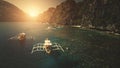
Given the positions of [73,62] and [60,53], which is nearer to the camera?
[73,62]

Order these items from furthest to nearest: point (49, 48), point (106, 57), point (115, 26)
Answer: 1. point (115, 26)
2. point (49, 48)
3. point (106, 57)

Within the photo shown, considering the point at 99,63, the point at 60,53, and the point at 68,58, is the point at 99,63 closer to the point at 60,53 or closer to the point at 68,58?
the point at 68,58

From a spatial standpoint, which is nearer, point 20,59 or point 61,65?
point 61,65

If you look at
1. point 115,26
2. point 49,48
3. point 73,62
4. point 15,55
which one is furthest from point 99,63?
point 115,26

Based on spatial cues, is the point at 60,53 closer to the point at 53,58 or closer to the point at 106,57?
the point at 53,58

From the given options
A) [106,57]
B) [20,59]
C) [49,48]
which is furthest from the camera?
[49,48]

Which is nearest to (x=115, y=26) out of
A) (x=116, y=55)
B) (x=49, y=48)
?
(x=116, y=55)

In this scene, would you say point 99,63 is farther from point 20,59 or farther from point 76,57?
point 20,59

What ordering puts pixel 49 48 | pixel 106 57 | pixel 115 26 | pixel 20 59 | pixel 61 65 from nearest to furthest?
1. pixel 61 65
2. pixel 20 59
3. pixel 106 57
4. pixel 49 48
5. pixel 115 26

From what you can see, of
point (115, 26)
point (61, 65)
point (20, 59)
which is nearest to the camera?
point (61, 65)
